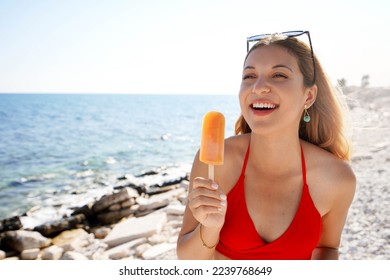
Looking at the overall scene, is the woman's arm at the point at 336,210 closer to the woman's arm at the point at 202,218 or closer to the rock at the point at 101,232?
the woman's arm at the point at 202,218

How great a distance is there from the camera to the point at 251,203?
2312 millimetres

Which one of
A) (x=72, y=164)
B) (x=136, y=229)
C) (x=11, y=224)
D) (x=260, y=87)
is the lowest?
(x=72, y=164)

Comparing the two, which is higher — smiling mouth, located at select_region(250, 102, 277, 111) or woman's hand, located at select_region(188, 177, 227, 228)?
smiling mouth, located at select_region(250, 102, 277, 111)

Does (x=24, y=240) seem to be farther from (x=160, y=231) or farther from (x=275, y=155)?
(x=275, y=155)

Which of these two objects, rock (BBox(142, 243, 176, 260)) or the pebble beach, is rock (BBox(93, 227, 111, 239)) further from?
rock (BBox(142, 243, 176, 260))

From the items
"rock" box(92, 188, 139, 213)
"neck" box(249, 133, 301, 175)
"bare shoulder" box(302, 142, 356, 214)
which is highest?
"neck" box(249, 133, 301, 175)

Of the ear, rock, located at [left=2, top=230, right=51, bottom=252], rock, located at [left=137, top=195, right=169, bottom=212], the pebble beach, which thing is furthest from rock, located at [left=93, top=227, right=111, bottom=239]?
the ear

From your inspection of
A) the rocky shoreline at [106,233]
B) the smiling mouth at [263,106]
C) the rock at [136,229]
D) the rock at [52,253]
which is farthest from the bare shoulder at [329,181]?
the rock at [52,253]

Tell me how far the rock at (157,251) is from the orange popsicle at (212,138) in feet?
11.8

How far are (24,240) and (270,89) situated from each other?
695 cm

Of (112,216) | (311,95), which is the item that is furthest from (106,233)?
(311,95)

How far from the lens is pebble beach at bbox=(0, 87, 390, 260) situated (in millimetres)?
5016

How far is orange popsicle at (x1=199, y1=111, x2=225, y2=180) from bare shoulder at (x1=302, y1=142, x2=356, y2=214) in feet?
2.39

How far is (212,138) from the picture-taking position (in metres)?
2.04
